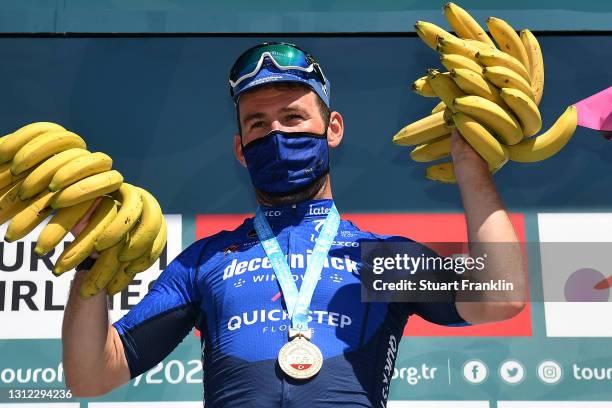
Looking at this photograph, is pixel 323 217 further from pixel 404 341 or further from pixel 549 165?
pixel 549 165

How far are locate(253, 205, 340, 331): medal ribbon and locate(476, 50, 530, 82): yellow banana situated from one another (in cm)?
66

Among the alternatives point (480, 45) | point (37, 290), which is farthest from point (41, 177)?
point (37, 290)

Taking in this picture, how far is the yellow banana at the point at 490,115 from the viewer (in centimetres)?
285

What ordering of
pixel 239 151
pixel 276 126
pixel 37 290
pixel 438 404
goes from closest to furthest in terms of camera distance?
pixel 276 126
pixel 239 151
pixel 438 404
pixel 37 290

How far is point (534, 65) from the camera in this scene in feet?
10.4

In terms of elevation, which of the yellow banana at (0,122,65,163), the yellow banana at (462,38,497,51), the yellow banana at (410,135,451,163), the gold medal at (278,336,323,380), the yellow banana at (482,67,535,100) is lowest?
the gold medal at (278,336,323,380)

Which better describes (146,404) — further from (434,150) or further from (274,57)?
(434,150)

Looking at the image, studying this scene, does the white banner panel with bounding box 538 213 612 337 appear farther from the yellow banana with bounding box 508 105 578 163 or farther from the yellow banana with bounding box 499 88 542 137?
the yellow banana with bounding box 499 88 542 137

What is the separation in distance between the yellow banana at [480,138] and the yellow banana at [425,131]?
0.59 ft

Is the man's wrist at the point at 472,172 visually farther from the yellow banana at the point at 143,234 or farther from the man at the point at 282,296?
the yellow banana at the point at 143,234

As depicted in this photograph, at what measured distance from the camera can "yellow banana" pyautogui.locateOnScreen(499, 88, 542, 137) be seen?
2.86 m

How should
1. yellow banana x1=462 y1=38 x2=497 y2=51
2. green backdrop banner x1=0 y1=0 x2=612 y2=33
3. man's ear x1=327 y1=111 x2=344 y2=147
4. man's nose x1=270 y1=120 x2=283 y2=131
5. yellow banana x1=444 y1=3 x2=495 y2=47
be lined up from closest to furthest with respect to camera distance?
yellow banana x1=462 y1=38 x2=497 y2=51
yellow banana x1=444 y1=3 x2=495 y2=47
man's nose x1=270 y1=120 x2=283 y2=131
man's ear x1=327 y1=111 x2=344 y2=147
green backdrop banner x1=0 y1=0 x2=612 y2=33

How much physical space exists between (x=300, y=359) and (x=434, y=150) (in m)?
0.76

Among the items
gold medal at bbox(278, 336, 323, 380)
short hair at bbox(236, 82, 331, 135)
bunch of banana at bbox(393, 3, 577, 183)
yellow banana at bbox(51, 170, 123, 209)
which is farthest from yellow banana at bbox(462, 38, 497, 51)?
yellow banana at bbox(51, 170, 123, 209)
